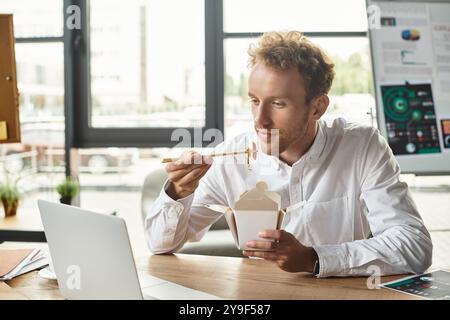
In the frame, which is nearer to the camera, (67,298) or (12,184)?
(67,298)

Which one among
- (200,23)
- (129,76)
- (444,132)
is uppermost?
(200,23)

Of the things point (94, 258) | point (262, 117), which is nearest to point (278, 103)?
point (262, 117)

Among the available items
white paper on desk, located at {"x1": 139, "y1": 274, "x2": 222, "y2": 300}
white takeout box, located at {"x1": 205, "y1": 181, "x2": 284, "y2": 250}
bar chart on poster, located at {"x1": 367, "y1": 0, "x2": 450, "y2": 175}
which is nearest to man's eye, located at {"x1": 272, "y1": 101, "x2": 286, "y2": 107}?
white takeout box, located at {"x1": 205, "y1": 181, "x2": 284, "y2": 250}

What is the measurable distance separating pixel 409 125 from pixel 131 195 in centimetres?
230

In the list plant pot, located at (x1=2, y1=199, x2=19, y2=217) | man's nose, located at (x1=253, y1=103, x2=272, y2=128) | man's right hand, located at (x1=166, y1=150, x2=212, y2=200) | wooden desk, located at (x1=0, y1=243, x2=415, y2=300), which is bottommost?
plant pot, located at (x1=2, y1=199, x2=19, y2=217)

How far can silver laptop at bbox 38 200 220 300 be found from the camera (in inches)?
42.9

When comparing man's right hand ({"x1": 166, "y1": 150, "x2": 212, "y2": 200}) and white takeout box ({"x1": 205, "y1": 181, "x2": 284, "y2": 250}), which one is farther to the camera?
man's right hand ({"x1": 166, "y1": 150, "x2": 212, "y2": 200})

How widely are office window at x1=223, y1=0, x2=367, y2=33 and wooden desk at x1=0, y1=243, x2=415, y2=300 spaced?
2786 mm

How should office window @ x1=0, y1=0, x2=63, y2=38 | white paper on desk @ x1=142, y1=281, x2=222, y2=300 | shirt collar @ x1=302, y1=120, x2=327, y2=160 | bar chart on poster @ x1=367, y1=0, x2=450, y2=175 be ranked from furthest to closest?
office window @ x1=0, y1=0, x2=63, y2=38 < bar chart on poster @ x1=367, y1=0, x2=450, y2=175 < shirt collar @ x1=302, y1=120, x2=327, y2=160 < white paper on desk @ x1=142, y1=281, x2=222, y2=300

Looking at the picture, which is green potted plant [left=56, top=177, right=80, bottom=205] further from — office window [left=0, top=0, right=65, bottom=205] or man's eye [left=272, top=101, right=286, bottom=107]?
man's eye [left=272, top=101, right=286, bottom=107]

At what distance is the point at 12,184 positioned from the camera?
379 cm

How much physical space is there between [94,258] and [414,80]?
256 cm
